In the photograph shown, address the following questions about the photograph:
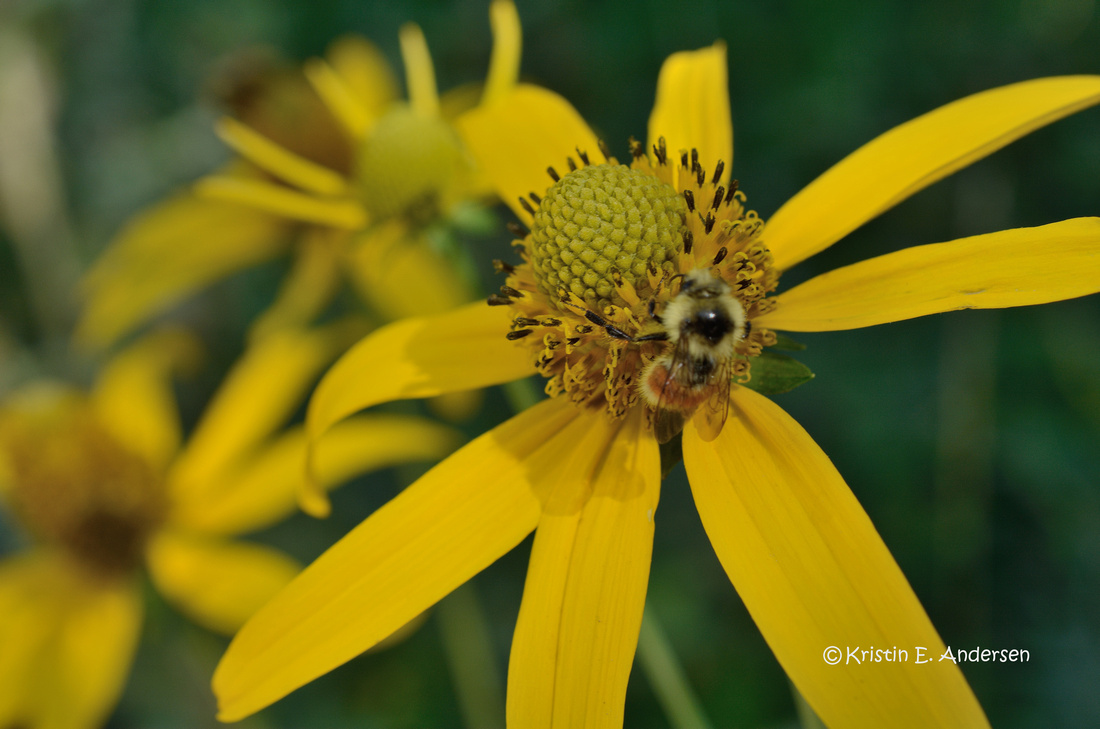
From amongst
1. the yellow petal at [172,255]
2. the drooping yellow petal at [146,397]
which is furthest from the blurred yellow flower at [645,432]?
→ the yellow petal at [172,255]

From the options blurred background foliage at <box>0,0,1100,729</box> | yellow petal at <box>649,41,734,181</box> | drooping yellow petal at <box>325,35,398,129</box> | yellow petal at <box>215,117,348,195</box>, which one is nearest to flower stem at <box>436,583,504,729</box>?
blurred background foliage at <box>0,0,1100,729</box>

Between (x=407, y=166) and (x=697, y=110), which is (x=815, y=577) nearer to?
(x=697, y=110)

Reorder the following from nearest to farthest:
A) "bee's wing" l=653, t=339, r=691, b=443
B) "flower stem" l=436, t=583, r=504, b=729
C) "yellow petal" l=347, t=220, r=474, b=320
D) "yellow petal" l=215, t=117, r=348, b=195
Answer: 1. "bee's wing" l=653, t=339, r=691, b=443
2. "yellow petal" l=215, t=117, r=348, b=195
3. "flower stem" l=436, t=583, r=504, b=729
4. "yellow petal" l=347, t=220, r=474, b=320

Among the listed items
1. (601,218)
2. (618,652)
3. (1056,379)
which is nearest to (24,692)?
(618,652)

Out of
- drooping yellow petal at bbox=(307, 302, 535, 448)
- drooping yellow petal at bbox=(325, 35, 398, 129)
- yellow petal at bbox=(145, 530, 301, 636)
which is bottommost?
yellow petal at bbox=(145, 530, 301, 636)

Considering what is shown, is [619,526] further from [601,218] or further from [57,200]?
[57,200]

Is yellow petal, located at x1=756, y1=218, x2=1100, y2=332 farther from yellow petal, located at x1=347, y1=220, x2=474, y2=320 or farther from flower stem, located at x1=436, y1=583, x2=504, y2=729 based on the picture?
flower stem, located at x1=436, y1=583, x2=504, y2=729
